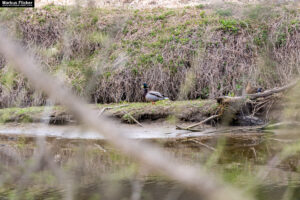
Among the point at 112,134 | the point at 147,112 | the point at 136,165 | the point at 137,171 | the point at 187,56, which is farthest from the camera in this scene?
the point at 187,56

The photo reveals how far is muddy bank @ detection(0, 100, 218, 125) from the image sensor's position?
741 centimetres

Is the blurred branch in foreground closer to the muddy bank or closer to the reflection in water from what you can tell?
the reflection in water

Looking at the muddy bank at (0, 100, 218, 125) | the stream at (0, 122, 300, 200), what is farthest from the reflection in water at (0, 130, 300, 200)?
the muddy bank at (0, 100, 218, 125)

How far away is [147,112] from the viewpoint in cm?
778

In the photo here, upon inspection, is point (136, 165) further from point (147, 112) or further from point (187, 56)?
point (187, 56)

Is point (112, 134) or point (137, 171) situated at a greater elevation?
point (112, 134)

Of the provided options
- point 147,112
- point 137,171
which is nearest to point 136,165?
point 137,171

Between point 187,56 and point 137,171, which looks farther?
point 187,56

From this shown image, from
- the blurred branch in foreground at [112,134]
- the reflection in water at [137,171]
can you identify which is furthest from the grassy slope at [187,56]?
the blurred branch in foreground at [112,134]

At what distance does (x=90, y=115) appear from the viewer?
Result: 58 cm

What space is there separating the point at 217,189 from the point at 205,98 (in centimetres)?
834

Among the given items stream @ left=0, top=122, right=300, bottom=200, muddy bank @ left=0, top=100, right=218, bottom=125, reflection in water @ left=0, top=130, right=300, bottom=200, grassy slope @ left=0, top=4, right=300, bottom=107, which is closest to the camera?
stream @ left=0, top=122, right=300, bottom=200

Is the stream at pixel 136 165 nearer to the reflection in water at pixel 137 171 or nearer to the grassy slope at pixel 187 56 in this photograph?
the reflection in water at pixel 137 171

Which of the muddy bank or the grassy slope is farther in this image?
the grassy slope
